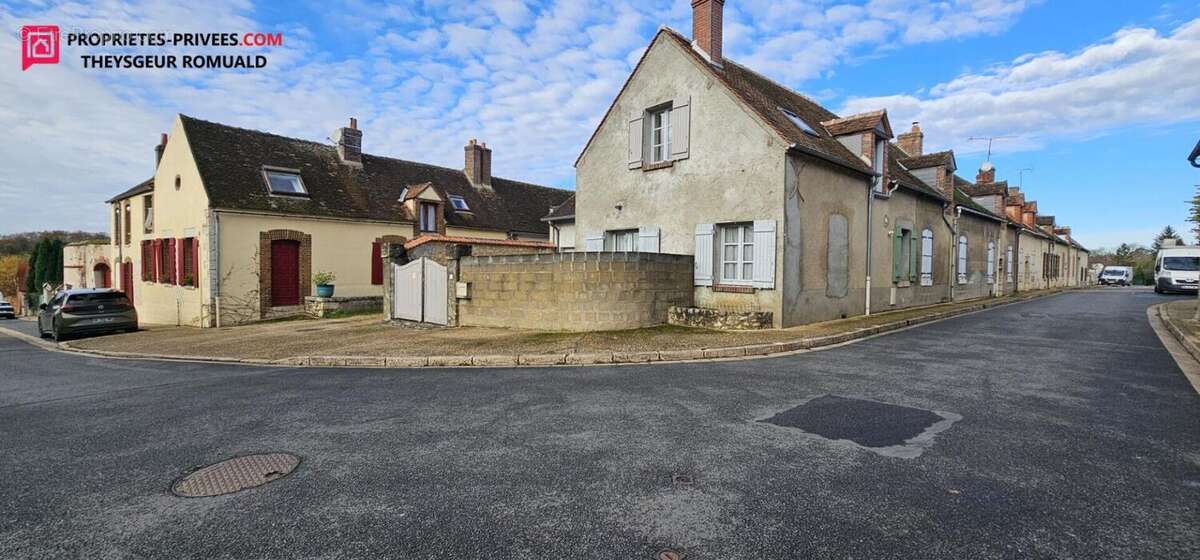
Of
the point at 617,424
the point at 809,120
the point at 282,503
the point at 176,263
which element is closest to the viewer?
the point at 282,503

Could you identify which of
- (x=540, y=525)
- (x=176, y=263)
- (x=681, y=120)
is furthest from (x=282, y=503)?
(x=176, y=263)

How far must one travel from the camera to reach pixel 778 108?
13.6m

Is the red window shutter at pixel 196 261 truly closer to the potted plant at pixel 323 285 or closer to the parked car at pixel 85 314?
the parked car at pixel 85 314

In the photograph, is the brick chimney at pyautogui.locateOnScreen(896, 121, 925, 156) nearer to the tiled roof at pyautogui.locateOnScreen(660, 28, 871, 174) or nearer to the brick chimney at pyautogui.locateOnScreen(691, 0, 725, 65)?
the tiled roof at pyautogui.locateOnScreen(660, 28, 871, 174)

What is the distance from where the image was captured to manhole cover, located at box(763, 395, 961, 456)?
4.47 m

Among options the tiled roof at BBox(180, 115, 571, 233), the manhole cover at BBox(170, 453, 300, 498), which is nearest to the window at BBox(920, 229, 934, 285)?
the tiled roof at BBox(180, 115, 571, 233)

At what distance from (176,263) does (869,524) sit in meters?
24.8

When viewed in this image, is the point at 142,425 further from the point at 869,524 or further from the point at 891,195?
the point at 891,195

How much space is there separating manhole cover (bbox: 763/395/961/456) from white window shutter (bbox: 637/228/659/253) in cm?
827

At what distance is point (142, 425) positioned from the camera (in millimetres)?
5234

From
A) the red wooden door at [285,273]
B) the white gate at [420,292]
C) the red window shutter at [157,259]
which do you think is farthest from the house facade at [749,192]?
the red window shutter at [157,259]

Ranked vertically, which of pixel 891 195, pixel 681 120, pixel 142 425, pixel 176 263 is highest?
pixel 681 120

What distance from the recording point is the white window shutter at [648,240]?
1367cm

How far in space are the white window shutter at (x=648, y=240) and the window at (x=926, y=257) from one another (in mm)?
9361
